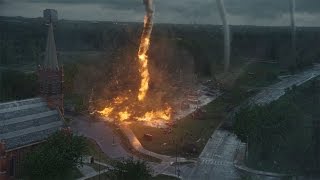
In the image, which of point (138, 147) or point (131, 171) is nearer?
point (131, 171)

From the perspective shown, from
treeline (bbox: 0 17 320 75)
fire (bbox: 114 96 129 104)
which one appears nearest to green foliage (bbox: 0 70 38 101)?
fire (bbox: 114 96 129 104)

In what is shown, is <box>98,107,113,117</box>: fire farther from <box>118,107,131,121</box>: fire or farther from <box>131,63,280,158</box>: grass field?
<box>131,63,280,158</box>: grass field

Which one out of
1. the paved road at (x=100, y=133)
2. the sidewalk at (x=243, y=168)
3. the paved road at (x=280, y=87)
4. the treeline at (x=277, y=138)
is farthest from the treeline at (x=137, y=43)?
the treeline at (x=277, y=138)

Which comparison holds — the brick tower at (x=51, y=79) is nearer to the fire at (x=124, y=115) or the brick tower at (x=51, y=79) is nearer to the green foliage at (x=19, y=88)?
the fire at (x=124, y=115)

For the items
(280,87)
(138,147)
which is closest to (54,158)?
(138,147)

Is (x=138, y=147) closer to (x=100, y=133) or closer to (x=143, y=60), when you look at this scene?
(x=100, y=133)
